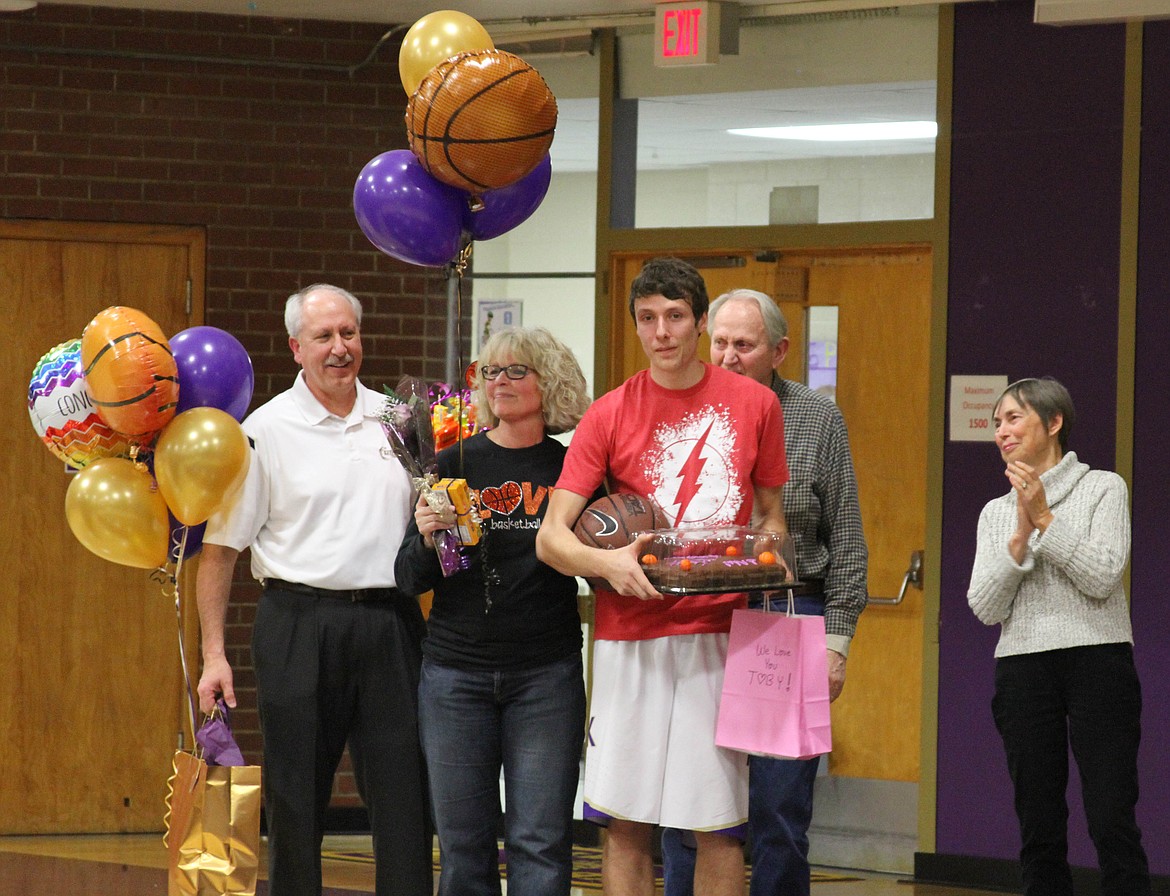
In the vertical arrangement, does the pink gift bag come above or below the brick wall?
below

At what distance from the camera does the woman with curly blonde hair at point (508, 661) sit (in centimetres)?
363

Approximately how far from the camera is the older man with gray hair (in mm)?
4062

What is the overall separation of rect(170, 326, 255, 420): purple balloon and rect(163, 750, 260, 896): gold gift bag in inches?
35.4

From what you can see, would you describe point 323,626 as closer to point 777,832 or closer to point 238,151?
point 777,832

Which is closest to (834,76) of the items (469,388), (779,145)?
(779,145)

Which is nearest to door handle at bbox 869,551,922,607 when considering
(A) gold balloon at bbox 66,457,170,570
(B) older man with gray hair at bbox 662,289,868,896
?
(B) older man with gray hair at bbox 662,289,868,896

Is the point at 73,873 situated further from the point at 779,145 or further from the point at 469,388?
the point at 779,145

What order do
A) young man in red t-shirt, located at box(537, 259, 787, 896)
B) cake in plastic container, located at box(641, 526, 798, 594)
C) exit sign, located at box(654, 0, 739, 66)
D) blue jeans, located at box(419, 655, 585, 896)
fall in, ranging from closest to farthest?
cake in plastic container, located at box(641, 526, 798, 594) → young man in red t-shirt, located at box(537, 259, 787, 896) → blue jeans, located at box(419, 655, 585, 896) → exit sign, located at box(654, 0, 739, 66)

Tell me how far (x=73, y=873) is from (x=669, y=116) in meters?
3.59

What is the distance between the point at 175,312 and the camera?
659cm

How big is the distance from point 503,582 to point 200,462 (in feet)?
2.70

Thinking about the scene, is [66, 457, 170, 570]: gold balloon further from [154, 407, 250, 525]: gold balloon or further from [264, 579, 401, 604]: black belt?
[264, 579, 401, 604]: black belt

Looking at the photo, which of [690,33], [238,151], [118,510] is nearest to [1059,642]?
[118,510]

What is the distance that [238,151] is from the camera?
6.62 m
